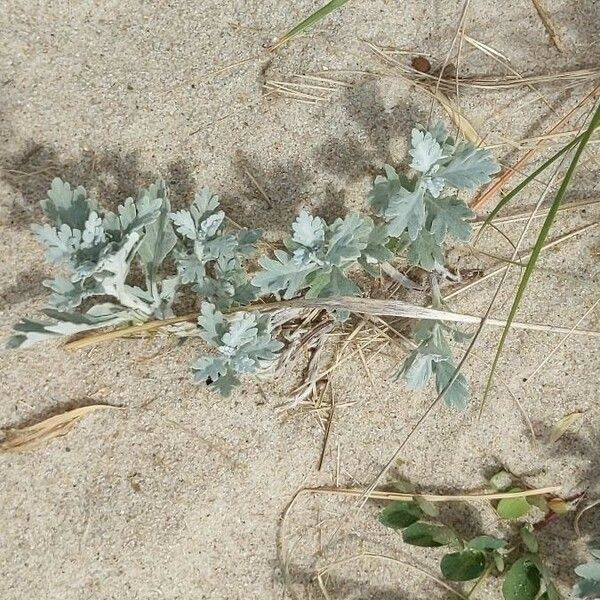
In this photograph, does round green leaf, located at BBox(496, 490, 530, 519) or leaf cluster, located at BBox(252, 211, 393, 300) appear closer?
leaf cluster, located at BBox(252, 211, 393, 300)

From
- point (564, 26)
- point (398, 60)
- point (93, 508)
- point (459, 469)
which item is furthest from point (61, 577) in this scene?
point (564, 26)

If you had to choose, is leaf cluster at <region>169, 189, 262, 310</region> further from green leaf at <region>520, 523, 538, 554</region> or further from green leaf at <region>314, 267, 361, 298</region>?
green leaf at <region>520, 523, 538, 554</region>

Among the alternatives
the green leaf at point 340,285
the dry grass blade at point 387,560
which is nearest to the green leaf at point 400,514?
the dry grass blade at point 387,560

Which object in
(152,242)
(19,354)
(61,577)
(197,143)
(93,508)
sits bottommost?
(61,577)

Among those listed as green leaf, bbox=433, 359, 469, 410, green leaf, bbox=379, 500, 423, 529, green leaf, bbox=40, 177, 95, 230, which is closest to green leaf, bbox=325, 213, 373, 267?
green leaf, bbox=433, 359, 469, 410

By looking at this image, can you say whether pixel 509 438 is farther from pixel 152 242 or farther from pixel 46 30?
pixel 46 30

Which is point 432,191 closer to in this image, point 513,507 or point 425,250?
point 425,250

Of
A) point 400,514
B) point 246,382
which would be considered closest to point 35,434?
point 246,382
